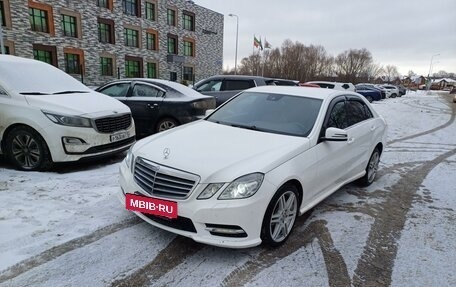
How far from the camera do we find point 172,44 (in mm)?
42094

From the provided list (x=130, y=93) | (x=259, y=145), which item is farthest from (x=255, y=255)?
(x=130, y=93)

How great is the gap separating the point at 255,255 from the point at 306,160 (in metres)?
1.08

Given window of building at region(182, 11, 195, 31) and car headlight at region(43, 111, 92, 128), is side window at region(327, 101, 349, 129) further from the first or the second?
window of building at region(182, 11, 195, 31)

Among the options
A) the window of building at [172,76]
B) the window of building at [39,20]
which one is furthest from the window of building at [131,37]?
the window of building at [39,20]

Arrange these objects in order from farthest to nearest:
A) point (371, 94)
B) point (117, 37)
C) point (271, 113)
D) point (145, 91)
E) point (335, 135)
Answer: point (117, 37) < point (371, 94) < point (145, 91) < point (271, 113) < point (335, 135)

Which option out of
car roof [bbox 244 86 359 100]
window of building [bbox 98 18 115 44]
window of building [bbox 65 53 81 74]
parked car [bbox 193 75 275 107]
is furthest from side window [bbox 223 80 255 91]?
window of building [bbox 98 18 115 44]

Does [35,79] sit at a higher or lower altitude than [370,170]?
higher

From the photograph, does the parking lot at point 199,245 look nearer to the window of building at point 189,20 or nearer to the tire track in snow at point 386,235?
the tire track in snow at point 386,235

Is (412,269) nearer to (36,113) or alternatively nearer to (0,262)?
(0,262)

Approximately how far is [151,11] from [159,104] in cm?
3470

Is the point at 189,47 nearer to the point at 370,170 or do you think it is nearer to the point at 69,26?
the point at 69,26

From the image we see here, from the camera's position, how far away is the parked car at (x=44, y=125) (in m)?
4.91

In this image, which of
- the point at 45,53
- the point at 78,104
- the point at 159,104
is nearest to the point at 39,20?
the point at 45,53

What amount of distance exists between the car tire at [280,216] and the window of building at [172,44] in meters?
41.1
